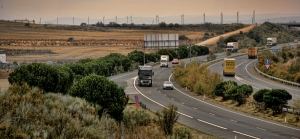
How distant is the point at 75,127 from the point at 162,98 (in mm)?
38646

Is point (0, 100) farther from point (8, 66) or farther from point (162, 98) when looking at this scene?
point (8, 66)

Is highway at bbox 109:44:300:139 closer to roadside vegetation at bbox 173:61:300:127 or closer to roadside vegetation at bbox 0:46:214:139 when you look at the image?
roadside vegetation at bbox 173:61:300:127

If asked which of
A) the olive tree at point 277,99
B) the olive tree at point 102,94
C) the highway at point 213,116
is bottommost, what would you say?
the highway at point 213,116

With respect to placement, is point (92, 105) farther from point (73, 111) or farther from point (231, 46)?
point (231, 46)

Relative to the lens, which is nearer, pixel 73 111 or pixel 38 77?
pixel 73 111

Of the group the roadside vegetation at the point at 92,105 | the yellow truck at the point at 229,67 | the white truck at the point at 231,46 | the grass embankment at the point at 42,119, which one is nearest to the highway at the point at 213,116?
the roadside vegetation at the point at 92,105

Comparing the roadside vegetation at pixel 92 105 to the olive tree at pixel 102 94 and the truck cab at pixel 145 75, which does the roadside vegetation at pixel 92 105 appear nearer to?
the olive tree at pixel 102 94

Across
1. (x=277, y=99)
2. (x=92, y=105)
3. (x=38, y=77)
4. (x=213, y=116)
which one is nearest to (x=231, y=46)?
(x=277, y=99)

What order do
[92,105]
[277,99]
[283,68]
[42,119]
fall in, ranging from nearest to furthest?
1. [42,119]
2. [92,105]
3. [277,99]
4. [283,68]

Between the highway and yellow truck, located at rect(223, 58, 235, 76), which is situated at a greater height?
yellow truck, located at rect(223, 58, 235, 76)

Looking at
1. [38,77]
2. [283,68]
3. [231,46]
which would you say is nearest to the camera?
[38,77]

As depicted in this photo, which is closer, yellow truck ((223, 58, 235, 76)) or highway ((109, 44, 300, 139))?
highway ((109, 44, 300, 139))

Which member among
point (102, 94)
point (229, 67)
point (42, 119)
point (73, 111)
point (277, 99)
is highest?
point (42, 119)

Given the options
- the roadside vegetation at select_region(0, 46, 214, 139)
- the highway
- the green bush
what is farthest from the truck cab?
the green bush
